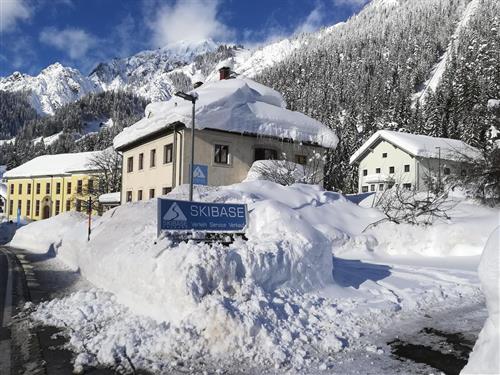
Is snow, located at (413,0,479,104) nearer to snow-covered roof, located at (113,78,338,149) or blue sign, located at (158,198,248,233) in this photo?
snow-covered roof, located at (113,78,338,149)

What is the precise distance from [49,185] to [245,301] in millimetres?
64900

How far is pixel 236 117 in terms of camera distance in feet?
78.9

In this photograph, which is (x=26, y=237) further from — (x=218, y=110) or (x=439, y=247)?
(x=439, y=247)

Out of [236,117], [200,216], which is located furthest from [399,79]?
[200,216]

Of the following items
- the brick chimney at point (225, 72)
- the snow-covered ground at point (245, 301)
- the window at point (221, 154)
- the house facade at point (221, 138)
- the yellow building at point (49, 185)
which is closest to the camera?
the snow-covered ground at point (245, 301)

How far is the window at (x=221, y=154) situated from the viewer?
963 inches

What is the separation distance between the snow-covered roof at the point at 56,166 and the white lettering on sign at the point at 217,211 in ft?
169

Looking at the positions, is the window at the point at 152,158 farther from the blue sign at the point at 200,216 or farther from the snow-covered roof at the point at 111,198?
the blue sign at the point at 200,216

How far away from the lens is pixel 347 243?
16047mm

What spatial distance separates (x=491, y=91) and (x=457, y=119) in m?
6.59

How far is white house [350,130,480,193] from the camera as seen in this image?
43.7 m

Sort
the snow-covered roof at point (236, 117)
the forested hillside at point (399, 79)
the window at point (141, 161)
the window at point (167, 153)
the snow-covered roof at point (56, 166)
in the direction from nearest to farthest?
the snow-covered roof at point (236, 117) < the window at point (167, 153) < the window at point (141, 161) < the snow-covered roof at point (56, 166) < the forested hillside at point (399, 79)

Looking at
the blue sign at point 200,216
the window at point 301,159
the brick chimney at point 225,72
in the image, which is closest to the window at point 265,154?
the window at point 301,159

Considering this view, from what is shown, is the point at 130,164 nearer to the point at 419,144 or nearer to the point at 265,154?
the point at 265,154
